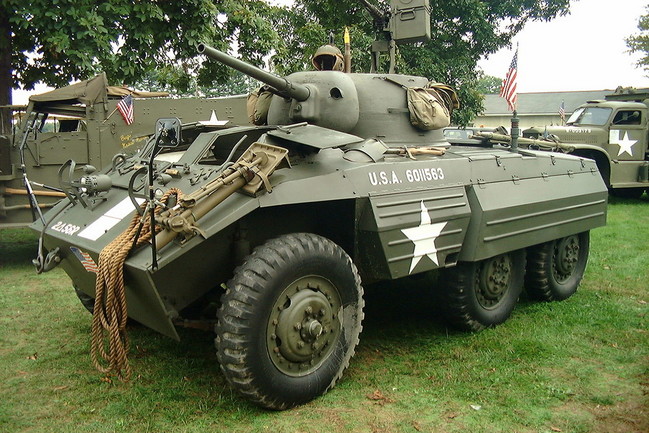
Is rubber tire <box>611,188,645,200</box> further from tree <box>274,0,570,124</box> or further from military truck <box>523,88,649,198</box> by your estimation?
tree <box>274,0,570,124</box>

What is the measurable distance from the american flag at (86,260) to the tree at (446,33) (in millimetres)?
8825

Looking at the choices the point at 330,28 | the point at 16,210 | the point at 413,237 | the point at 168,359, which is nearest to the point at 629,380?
the point at 413,237

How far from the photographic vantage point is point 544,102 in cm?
3784

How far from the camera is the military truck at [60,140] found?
27.5 ft

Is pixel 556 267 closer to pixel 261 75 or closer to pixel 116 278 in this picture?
pixel 261 75

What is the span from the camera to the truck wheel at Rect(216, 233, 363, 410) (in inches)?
145

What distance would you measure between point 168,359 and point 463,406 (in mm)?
2162

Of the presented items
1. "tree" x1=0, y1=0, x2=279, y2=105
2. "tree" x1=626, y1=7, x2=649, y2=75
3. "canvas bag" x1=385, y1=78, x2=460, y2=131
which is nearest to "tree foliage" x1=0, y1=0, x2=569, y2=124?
"tree" x1=0, y1=0, x2=279, y2=105

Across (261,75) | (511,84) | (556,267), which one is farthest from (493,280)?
(511,84)

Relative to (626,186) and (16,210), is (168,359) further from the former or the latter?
(626,186)

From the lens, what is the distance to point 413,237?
14.7ft

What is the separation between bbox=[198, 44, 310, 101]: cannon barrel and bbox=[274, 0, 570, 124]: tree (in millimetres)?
7972

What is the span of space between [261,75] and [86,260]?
167 centimetres

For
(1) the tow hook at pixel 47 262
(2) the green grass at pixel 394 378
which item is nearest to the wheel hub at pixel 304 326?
(2) the green grass at pixel 394 378
